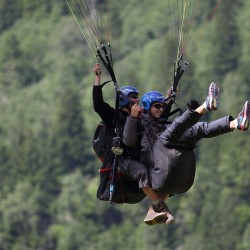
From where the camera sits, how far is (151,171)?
2025cm

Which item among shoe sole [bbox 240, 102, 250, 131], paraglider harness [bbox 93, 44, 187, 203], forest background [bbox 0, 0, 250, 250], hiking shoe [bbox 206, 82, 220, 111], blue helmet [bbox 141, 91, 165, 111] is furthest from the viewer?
forest background [bbox 0, 0, 250, 250]

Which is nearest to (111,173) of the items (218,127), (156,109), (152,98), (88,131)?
(156,109)

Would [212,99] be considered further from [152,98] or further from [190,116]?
[152,98]

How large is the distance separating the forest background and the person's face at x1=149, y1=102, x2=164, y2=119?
6773 cm

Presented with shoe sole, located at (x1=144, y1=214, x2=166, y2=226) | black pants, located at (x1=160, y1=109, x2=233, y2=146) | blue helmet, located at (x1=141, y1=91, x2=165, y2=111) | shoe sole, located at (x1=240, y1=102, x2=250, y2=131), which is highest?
blue helmet, located at (x1=141, y1=91, x2=165, y2=111)

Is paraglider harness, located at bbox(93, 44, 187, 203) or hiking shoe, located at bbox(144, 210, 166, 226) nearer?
paraglider harness, located at bbox(93, 44, 187, 203)

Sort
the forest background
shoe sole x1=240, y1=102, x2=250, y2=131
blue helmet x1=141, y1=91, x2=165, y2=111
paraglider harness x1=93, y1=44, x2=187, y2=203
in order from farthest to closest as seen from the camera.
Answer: the forest background, blue helmet x1=141, y1=91, x2=165, y2=111, paraglider harness x1=93, y1=44, x2=187, y2=203, shoe sole x1=240, y1=102, x2=250, y2=131

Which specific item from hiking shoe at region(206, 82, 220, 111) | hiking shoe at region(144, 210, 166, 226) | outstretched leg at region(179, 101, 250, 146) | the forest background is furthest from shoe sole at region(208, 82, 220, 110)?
the forest background

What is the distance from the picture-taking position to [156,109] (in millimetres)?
20422

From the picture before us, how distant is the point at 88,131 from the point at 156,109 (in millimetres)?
100527

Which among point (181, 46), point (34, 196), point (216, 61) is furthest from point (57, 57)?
point (181, 46)

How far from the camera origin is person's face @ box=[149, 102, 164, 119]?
20406 millimetres

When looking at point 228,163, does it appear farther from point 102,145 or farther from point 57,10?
point 102,145

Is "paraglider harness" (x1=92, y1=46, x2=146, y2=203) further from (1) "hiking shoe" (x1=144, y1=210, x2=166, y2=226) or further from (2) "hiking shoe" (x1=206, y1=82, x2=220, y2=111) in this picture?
(2) "hiking shoe" (x1=206, y1=82, x2=220, y2=111)
